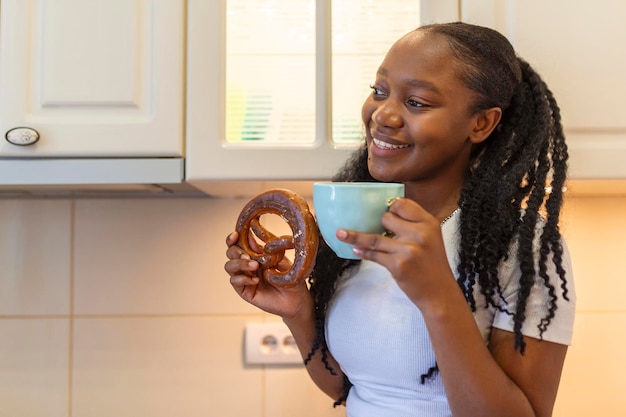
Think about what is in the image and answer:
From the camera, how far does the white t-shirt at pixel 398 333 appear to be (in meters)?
0.69

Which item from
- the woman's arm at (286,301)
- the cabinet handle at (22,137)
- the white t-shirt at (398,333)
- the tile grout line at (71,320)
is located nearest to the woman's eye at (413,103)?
the white t-shirt at (398,333)

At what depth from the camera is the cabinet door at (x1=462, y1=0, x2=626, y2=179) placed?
2.91ft

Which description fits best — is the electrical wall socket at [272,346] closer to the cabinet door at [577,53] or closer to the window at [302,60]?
the window at [302,60]

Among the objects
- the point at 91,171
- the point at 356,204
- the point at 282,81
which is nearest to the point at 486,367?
the point at 356,204

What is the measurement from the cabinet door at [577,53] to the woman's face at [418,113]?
0.66 ft

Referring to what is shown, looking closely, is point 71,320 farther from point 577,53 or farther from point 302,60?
point 577,53

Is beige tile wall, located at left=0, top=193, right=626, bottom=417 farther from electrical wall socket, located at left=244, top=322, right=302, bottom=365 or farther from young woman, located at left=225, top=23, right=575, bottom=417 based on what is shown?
young woman, located at left=225, top=23, right=575, bottom=417

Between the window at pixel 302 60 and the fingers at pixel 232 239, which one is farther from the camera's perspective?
the window at pixel 302 60

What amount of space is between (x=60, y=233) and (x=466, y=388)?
35.1 inches

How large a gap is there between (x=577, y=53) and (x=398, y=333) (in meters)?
0.52

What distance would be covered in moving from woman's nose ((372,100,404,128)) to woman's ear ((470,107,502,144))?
11 centimetres

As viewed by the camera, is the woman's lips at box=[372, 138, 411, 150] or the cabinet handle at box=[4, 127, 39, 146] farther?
the cabinet handle at box=[4, 127, 39, 146]

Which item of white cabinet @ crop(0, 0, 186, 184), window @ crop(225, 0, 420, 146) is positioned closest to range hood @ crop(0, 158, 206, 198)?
white cabinet @ crop(0, 0, 186, 184)

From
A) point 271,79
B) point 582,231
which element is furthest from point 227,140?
point 582,231
